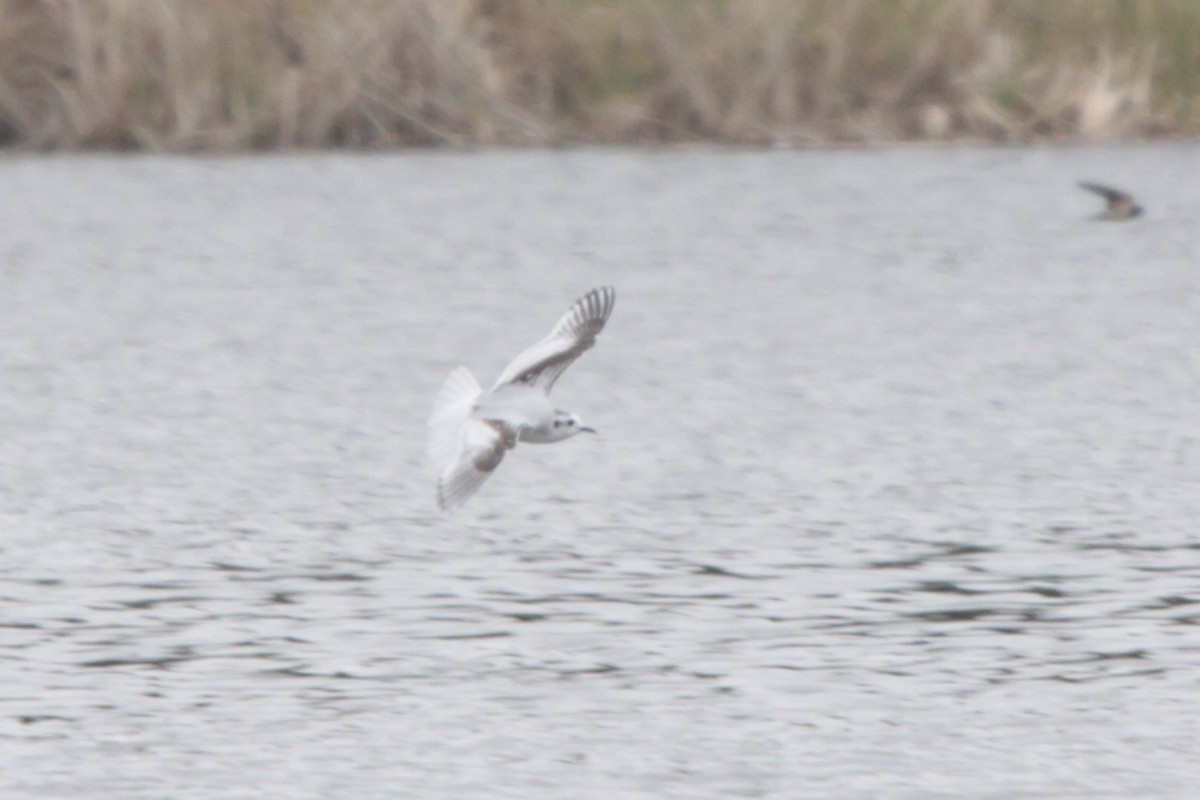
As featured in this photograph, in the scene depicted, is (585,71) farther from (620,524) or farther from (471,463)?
(471,463)

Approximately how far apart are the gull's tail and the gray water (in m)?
0.42

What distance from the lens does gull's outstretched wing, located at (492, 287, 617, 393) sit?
26.8 ft

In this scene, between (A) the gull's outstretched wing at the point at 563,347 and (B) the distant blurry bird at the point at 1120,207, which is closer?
(A) the gull's outstretched wing at the point at 563,347

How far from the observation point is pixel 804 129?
22.9 metres

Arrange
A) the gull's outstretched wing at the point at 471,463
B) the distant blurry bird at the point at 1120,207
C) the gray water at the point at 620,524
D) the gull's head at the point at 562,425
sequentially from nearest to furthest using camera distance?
the gray water at the point at 620,524 < the gull's outstretched wing at the point at 471,463 < the gull's head at the point at 562,425 < the distant blurry bird at the point at 1120,207

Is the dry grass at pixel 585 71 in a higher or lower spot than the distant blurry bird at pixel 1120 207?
higher

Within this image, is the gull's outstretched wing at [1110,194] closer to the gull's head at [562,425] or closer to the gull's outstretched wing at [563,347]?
the gull's outstretched wing at [563,347]

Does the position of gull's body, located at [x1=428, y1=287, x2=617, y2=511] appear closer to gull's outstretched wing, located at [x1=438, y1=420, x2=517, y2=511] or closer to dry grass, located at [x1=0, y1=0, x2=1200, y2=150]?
gull's outstretched wing, located at [x1=438, y1=420, x2=517, y2=511]

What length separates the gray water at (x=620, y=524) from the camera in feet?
20.5

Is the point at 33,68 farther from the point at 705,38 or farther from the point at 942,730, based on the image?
the point at 942,730

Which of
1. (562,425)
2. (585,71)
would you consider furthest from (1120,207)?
(562,425)

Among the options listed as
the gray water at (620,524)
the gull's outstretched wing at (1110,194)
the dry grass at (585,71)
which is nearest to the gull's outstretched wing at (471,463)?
the gray water at (620,524)

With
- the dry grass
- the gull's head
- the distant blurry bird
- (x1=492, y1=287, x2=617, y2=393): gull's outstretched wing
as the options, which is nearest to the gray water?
the distant blurry bird

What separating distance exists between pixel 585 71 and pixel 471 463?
15934mm
